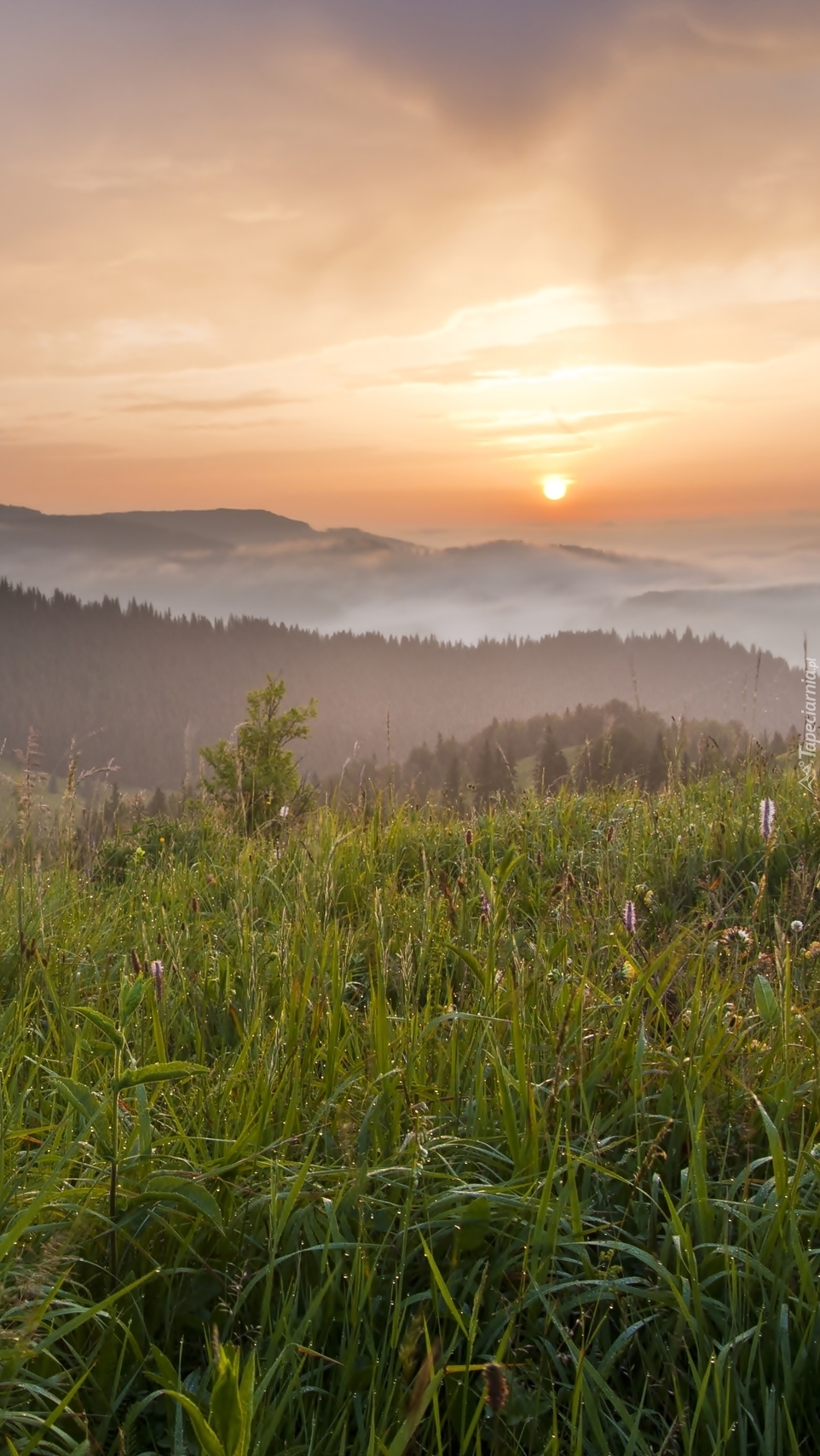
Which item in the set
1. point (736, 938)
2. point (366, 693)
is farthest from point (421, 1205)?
point (366, 693)

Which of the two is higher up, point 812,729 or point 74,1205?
point 812,729

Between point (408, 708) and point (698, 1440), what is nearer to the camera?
point (698, 1440)

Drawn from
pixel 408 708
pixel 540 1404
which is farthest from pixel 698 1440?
pixel 408 708

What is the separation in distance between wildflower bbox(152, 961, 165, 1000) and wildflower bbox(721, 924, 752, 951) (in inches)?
78.6

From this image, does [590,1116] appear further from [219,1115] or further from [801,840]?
[801,840]

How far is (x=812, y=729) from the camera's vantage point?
25.0ft

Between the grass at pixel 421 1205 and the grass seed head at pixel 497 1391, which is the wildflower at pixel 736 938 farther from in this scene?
the grass seed head at pixel 497 1391

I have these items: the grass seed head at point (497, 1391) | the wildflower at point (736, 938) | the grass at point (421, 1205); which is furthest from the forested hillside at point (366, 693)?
the grass seed head at point (497, 1391)

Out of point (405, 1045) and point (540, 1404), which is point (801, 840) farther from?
point (540, 1404)

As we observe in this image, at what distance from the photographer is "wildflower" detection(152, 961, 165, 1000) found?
2.64 metres

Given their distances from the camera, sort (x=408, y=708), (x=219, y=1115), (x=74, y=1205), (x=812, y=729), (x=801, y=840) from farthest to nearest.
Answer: (x=408, y=708) → (x=812, y=729) → (x=801, y=840) → (x=219, y=1115) → (x=74, y=1205)

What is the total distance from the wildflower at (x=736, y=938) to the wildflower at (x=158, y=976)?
2.00 meters

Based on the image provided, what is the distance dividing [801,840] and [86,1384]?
431 centimetres

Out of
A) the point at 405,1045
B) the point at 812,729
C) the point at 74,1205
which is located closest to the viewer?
the point at 74,1205
